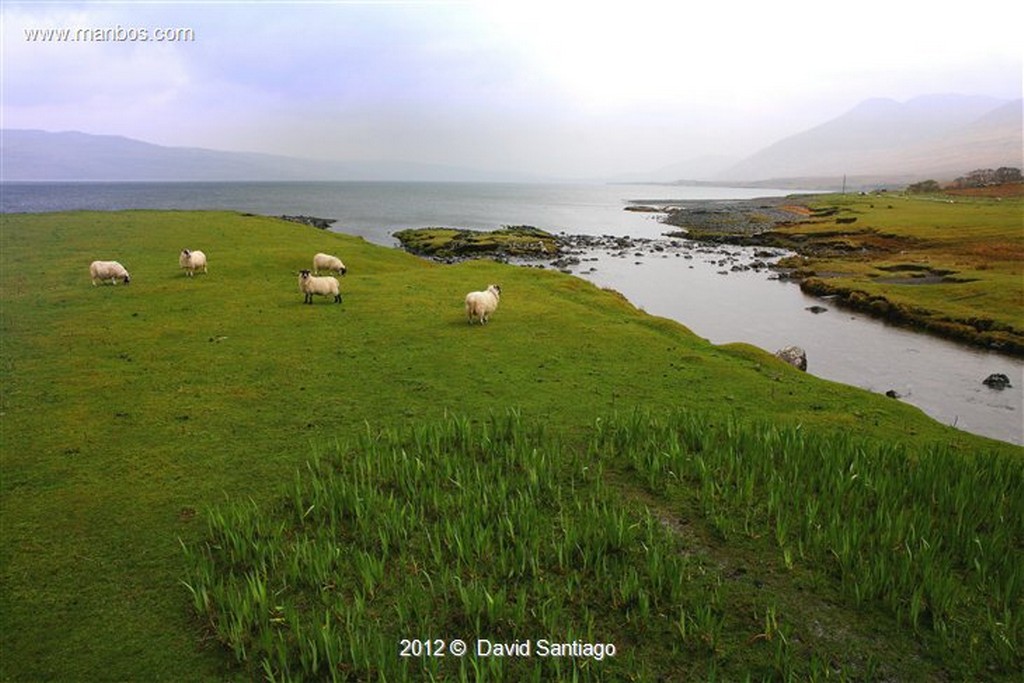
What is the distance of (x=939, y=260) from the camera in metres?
52.7

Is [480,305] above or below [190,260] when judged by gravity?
below

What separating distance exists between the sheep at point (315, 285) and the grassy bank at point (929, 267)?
34.5 metres

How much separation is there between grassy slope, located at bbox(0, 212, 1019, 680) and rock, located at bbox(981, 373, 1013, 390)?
12836 millimetres

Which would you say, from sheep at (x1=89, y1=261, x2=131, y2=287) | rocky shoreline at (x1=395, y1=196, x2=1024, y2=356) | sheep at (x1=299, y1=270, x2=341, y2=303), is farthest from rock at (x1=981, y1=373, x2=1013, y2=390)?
sheep at (x1=89, y1=261, x2=131, y2=287)

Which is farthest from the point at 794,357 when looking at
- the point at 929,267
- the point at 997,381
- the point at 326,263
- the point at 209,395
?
the point at 929,267

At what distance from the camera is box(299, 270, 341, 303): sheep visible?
23484mm

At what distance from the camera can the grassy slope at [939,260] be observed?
121ft

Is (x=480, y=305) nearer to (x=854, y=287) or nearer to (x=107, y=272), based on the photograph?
(x=107, y=272)

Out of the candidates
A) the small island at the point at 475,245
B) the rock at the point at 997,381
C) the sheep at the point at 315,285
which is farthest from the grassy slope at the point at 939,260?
the sheep at the point at 315,285

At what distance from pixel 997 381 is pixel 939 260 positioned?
3435 centimetres

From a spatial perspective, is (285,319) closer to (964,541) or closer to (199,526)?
(199,526)

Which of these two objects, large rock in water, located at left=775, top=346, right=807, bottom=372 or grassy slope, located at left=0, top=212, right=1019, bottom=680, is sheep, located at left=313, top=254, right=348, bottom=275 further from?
large rock in water, located at left=775, top=346, right=807, bottom=372

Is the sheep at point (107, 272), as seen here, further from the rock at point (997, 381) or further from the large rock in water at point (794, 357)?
the rock at point (997, 381)

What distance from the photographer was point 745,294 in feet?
156
